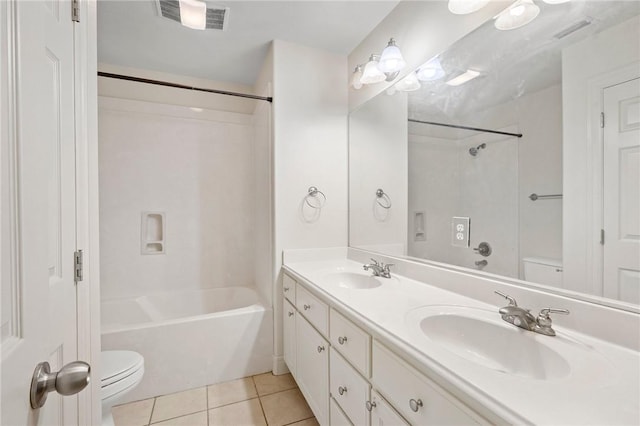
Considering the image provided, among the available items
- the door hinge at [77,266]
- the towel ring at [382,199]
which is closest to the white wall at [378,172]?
the towel ring at [382,199]

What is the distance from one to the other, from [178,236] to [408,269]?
211cm

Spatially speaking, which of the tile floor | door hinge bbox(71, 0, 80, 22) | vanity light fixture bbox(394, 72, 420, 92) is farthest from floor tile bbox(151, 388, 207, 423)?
vanity light fixture bbox(394, 72, 420, 92)

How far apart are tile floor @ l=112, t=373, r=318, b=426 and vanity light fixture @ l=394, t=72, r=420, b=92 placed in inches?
79.8

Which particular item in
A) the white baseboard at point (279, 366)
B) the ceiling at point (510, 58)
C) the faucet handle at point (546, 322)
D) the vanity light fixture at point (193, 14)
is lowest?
the white baseboard at point (279, 366)

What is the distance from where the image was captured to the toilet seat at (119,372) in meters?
1.31

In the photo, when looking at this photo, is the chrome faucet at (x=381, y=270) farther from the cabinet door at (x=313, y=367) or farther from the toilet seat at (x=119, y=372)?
the toilet seat at (x=119, y=372)

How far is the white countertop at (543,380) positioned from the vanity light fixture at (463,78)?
1067 millimetres

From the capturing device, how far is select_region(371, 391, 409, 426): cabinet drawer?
87 centimetres

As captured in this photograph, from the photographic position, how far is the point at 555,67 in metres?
1.02

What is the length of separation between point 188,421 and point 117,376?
544 mm

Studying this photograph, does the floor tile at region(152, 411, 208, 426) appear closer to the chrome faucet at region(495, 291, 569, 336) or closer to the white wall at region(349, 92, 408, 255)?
the white wall at region(349, 92, 408, 255)

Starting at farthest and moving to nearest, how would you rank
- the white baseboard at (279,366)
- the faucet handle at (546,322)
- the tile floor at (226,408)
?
the white baseboard at (279,366)
the tile floor at (226,408)
the faucet handle at (546,322)

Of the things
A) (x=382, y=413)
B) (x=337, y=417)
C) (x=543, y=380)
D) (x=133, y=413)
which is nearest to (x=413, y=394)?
(x=382, y=413)

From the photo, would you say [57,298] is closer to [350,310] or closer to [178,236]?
[350,310]
